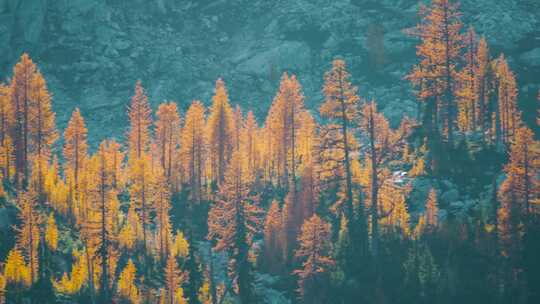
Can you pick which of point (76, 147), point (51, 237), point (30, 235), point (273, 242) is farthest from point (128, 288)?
point (76, 147)

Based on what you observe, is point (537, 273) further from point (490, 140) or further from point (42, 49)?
point (42, 49)

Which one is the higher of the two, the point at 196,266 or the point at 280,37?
the point at 280,37

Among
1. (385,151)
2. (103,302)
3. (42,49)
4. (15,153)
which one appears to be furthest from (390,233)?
(42,49)

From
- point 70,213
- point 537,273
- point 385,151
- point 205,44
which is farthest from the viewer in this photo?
point 205,44

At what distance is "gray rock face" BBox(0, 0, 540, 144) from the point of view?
312ft

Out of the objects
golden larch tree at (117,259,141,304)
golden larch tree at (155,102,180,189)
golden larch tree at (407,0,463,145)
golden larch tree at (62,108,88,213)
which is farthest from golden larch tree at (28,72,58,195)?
golden larch tree at (407,0,463,145)

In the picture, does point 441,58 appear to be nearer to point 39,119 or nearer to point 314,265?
point 314,265

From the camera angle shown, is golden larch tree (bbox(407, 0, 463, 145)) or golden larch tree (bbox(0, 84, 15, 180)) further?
golden larch tree (bbox(407, 0, 463, 145))

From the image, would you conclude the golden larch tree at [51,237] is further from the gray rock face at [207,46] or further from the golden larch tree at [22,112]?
the gray rock face at [207,46]

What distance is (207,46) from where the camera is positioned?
363 feet

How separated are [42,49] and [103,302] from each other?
71665 mm

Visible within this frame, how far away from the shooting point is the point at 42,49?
103m

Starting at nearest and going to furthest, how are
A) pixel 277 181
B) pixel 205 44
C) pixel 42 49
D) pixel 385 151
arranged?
pixel 385 151 → pixel 277 181 → pixel 42 49 → pixel 205 44

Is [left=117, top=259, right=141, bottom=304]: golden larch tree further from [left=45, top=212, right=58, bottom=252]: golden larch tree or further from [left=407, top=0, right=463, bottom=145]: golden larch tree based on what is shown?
[left=407, top=0, right=463, bottom=145]: golden larch tree
